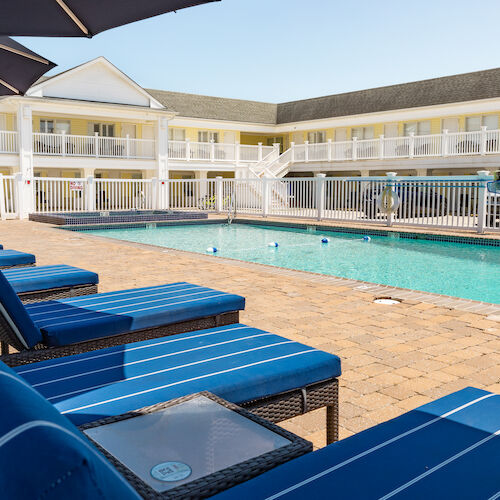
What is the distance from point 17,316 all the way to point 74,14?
2.66m

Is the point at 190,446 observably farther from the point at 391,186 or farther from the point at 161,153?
the point at 161,153

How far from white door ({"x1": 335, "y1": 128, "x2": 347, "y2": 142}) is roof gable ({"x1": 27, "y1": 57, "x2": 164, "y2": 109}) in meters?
11.8

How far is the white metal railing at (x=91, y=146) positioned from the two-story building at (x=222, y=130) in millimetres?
55

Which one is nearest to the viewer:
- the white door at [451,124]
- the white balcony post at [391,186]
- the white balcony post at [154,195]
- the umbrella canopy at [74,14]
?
the umbrella canopy at [74,14]

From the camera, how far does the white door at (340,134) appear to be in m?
34.8

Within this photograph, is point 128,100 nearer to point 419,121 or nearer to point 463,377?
point 419,121

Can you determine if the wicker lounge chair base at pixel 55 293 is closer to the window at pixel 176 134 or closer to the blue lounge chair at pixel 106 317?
the blue lounge chair at pixel 106 317

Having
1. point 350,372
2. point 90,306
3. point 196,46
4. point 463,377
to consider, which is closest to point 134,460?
point 90,306

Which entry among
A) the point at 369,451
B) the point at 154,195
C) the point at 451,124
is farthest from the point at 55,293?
the point at 451,124

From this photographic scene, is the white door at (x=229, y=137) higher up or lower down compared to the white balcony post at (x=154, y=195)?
higher up

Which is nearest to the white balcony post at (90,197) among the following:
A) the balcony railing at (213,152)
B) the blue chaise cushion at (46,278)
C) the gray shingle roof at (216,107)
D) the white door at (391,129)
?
the balcony railing at (213,152)

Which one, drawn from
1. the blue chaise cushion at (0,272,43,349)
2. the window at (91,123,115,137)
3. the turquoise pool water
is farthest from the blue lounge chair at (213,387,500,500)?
the window at (91,123,115,137)

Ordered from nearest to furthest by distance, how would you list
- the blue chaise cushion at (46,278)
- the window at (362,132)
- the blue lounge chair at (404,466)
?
the blue lounge chair at (404,466) < the blue chaise cushion at (46,278) < the window at (362,132)

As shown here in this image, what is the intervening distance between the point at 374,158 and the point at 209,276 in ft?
68.1
